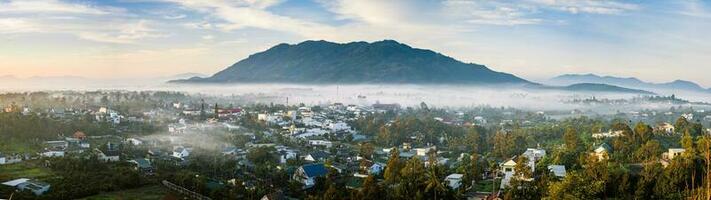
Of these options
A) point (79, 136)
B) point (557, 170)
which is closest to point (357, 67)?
point (79, 136)

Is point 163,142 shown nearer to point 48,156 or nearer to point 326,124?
point 48,156

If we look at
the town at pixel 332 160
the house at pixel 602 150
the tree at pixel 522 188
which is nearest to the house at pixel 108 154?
the town at pixel 332 160

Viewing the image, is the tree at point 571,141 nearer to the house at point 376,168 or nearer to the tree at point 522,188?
the house at point 376,168

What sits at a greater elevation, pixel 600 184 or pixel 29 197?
pixel 600 184

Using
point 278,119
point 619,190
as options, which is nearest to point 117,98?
point 278,119

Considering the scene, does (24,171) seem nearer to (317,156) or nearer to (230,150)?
(230,150)

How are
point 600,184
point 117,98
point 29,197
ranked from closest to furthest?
point 600,184
point 29,197
point 117,98

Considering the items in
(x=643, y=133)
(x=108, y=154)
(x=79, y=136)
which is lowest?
(x=108, y=154)
